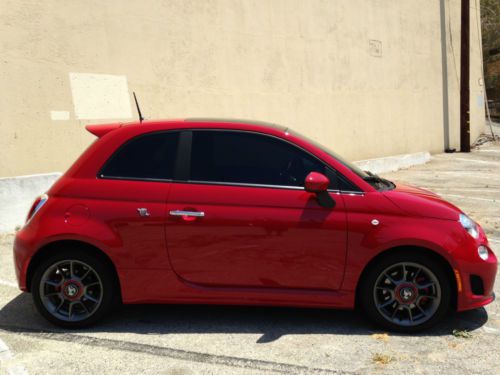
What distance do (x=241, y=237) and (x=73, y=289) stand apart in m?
1.39

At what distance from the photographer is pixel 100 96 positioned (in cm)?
799

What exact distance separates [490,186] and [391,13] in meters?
6.24

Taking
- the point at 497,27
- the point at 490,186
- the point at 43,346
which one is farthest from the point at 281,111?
the point at 497,27

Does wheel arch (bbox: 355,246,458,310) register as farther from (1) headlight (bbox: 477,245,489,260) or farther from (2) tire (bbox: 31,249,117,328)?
(2) tire (bbox: 31,249,117,328)

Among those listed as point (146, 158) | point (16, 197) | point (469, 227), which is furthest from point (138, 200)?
point (16, 197)

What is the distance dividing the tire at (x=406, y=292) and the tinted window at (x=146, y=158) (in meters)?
1.79

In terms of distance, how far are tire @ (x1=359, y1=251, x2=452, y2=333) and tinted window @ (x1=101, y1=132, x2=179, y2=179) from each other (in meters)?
1.79

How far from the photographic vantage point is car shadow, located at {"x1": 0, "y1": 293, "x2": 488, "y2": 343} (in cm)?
390

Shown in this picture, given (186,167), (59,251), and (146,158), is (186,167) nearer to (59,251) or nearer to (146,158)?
(146,158)

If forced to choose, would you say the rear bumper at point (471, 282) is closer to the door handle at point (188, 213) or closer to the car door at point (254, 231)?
the car door at point (254, 231)

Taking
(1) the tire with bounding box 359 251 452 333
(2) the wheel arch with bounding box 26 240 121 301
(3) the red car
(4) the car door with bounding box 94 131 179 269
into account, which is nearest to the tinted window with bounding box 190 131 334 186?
→ (3) the red car

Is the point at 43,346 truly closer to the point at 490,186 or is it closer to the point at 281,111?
the point at 281,111

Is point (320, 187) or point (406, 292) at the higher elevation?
point (320, 187)

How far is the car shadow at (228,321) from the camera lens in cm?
390
